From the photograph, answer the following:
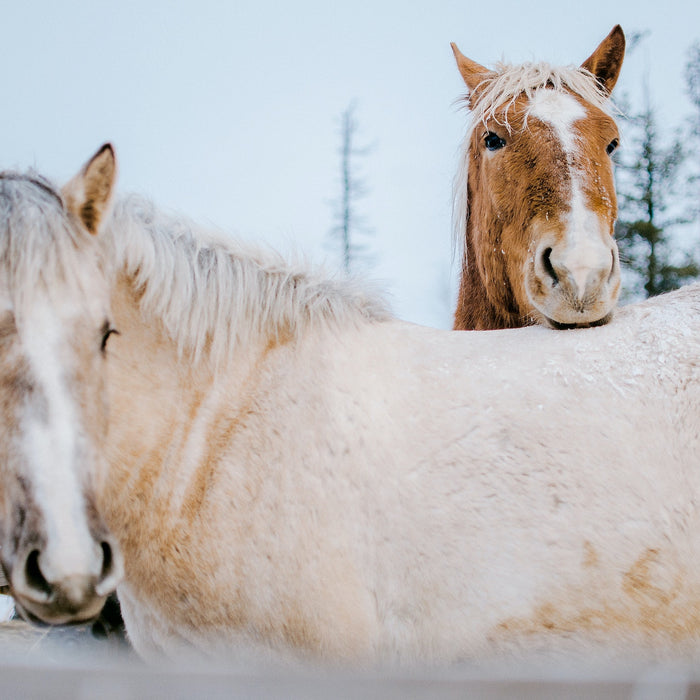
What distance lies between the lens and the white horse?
208cm

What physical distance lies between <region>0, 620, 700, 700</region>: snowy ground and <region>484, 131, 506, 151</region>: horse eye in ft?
12.2

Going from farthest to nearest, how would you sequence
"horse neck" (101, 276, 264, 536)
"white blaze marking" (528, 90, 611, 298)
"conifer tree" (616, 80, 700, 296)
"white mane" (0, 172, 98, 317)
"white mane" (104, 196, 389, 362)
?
"conifer tree" (616, 80, 700, 296), "white blaze marking" (528, 90, 611, 298), "white mane" (104, 196, 389, 362), "horse neck" (101, 276, 264, 536), "white mane" (0, 172, 98, 317)

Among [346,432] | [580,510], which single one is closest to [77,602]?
[346,432]

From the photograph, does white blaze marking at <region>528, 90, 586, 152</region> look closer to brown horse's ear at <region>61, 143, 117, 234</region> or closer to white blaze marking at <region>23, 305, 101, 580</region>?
brown horse's ear at <region>61, 143, 117, 234</region>

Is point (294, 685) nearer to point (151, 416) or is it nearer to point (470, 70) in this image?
point (151, 416)

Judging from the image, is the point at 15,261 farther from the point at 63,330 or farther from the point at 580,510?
the point at 580,510

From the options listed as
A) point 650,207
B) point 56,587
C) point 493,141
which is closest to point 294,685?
point 56,587

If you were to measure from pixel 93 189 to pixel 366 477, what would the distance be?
52.7 inches

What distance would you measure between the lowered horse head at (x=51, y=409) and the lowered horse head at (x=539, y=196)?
2020 mm

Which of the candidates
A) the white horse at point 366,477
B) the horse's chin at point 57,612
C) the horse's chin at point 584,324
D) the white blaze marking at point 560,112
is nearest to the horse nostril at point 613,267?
the horse's chin at point 584,324

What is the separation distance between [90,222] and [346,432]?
1.13 m

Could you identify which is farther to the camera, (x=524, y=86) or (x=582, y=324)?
(x=524, y=86)

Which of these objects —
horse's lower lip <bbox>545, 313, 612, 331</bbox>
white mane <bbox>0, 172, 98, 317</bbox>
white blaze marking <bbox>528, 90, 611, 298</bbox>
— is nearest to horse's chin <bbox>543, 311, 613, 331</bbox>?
horse's lower lip <bbox>545, 313, 612, 331</bbox>

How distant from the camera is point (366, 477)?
2.24 m
